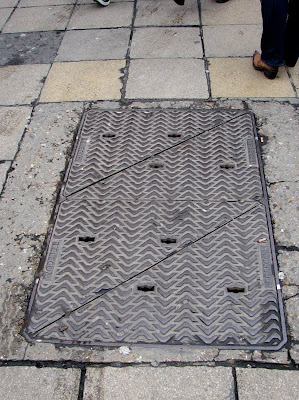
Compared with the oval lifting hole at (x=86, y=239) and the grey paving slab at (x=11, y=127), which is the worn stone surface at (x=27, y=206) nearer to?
the grey paving slab at (x=11, y=127)

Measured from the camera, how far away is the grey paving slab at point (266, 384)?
1.95 m

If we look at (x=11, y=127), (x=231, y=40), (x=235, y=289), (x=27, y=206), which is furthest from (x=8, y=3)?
(x=235, y=289)

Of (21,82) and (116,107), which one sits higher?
(21,82)

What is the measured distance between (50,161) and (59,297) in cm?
122

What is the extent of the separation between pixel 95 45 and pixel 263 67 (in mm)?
1813

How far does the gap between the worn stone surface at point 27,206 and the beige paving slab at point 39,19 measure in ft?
5.41

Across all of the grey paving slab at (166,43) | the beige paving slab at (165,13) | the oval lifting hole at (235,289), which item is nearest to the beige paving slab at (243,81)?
the grey paving slab at (166,43)

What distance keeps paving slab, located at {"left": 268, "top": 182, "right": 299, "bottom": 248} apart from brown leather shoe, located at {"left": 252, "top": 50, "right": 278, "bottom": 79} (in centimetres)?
135

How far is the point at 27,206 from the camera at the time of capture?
286 cm

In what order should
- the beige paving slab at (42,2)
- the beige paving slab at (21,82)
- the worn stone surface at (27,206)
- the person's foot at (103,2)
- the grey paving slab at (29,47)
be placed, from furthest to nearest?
the beige paving slab at (42,2), the person's foot at (103,2), the grey paving slab at (29,47), the beige paving slab at (21,82), the worn stone surface at (27,206)

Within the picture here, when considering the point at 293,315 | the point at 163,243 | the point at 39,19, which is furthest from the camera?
the point at 39,19

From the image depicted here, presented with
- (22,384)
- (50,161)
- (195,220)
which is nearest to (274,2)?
(195,220)

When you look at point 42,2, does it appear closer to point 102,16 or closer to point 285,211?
point 102,16

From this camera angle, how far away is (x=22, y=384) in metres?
2.04
